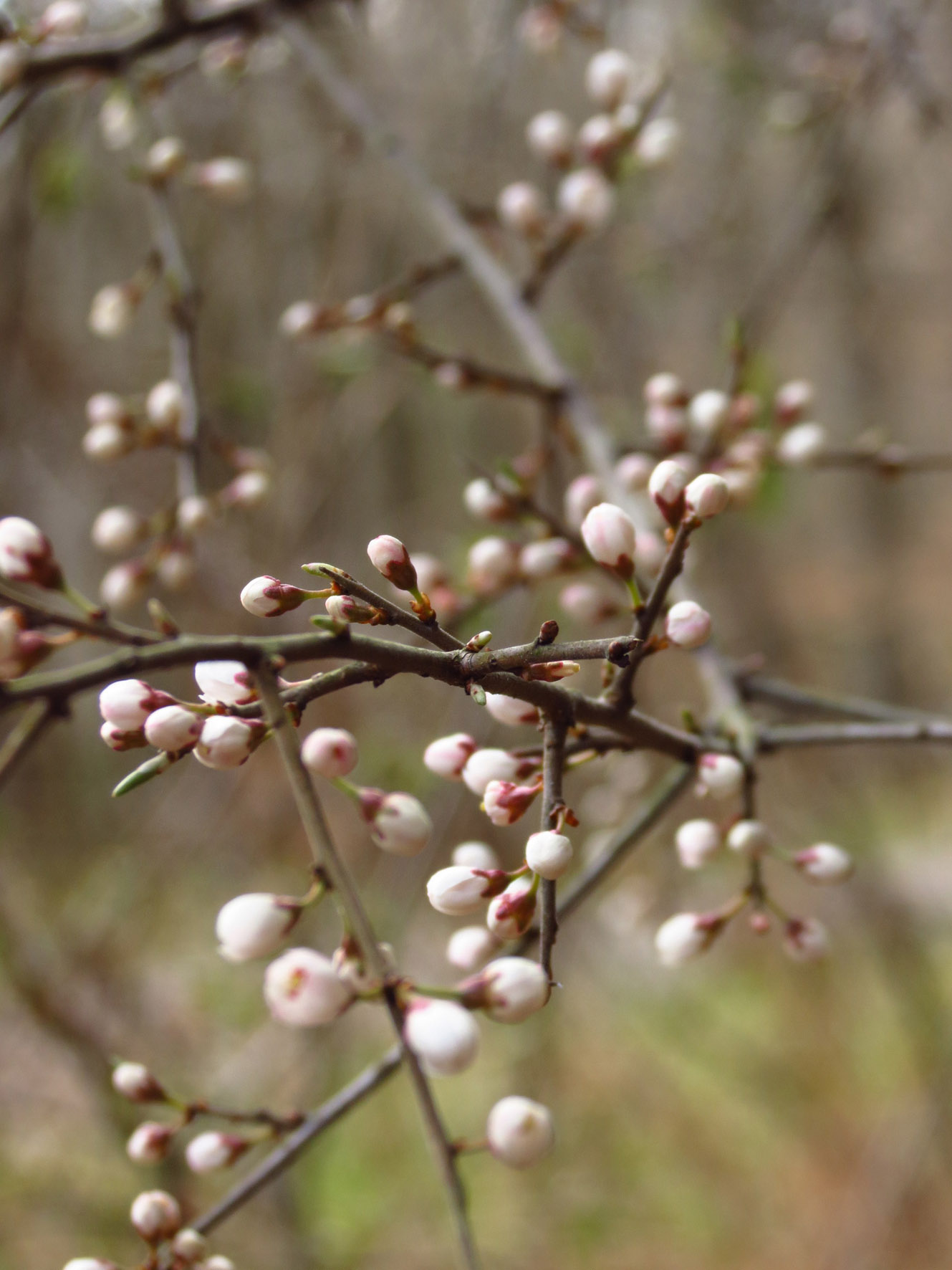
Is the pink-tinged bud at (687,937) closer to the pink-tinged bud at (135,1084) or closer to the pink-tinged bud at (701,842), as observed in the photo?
the pink-tinged bud at (701,842)

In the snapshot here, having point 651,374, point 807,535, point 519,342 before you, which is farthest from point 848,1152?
point 807,535

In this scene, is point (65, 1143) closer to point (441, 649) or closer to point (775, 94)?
point (441, 649)

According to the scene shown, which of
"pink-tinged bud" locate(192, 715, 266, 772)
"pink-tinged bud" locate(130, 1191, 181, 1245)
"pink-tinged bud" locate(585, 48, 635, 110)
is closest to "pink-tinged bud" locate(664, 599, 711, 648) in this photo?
"pink-tinged bud" locate(192, 715, 266, 772)

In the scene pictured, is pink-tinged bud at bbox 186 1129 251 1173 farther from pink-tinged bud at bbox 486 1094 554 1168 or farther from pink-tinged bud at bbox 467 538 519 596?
pink-tinged bud at bbox 467 538 519 596

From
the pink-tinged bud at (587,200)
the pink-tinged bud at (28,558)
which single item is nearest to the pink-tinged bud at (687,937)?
the pink-tinged bud at (28,558)

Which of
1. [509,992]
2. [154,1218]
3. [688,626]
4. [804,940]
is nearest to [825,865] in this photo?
[804,940]
